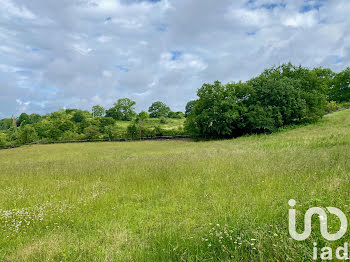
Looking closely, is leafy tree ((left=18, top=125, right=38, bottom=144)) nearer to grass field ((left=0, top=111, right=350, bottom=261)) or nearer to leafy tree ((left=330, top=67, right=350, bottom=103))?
grass field ((left=0, top=111, right=350, bottom=261))

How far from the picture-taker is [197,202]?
438cm

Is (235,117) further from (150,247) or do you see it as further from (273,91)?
(150,247)

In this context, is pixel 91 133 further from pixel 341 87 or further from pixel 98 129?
pixel 341 87

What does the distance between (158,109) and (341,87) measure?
75.3m

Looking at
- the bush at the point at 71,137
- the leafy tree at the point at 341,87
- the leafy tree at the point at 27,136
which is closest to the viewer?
the bush at the point at 71,137

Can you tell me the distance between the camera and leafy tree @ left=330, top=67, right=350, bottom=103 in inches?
2030

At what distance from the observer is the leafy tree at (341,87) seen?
5156 centimetres

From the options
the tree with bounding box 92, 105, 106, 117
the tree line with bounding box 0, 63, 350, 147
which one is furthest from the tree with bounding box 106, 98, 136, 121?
the tree line with bounding box 0, 63, 350, 147

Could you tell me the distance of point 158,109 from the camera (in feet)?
324

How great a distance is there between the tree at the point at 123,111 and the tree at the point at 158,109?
36.4 ft

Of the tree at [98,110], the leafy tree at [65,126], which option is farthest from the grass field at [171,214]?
the tree at [98,110]

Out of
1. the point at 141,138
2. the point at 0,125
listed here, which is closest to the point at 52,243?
the point at 141,138

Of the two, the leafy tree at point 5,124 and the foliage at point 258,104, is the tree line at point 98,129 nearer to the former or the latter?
the foliage at point 258,104

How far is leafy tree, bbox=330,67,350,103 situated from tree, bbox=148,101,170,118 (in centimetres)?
6719
